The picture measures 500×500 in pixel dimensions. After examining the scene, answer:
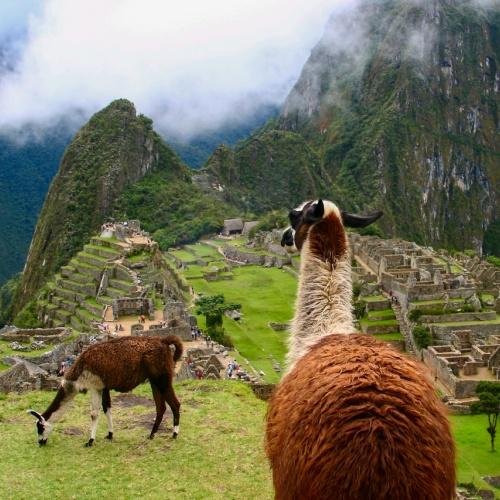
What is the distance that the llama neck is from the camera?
3.58 meters

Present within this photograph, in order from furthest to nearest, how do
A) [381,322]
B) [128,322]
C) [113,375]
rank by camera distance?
[381,322]
[128,322]
[113,375]

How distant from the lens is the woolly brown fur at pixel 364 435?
2.30 m

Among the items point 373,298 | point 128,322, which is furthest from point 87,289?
point 373,298

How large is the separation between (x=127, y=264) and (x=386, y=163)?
67.8m

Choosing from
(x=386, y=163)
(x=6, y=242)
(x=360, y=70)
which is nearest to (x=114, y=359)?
(x=6, y=242)

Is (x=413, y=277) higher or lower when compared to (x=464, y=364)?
higher

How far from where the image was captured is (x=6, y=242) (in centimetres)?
5916

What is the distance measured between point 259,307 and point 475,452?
518 inches

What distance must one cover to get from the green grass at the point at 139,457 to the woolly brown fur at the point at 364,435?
10.1 ft

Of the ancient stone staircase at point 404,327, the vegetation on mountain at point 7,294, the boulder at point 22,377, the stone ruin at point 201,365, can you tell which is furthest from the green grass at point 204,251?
the boulder at point 22,377

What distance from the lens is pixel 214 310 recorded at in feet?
80.5

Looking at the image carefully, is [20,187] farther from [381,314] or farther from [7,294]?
[381,314]

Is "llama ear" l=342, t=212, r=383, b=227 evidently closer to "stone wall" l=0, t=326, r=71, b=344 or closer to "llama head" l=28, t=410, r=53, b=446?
"llama head" l=28, t=410, r=53, b=446

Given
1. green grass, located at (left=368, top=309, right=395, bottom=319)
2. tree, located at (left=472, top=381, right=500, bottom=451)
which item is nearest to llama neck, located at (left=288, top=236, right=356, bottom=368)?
tree, located at (left=472, top=381, right=500, bottom=451)
